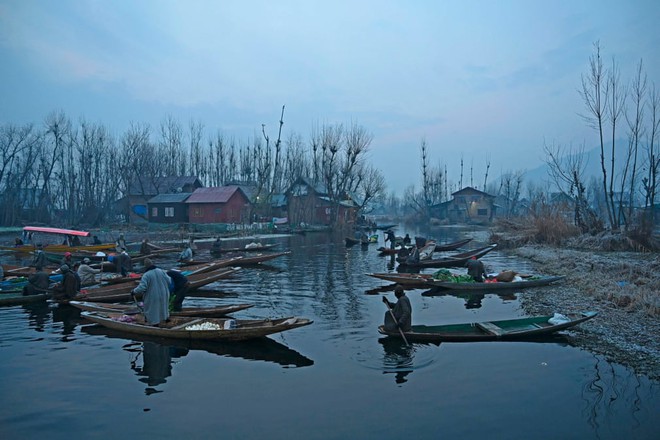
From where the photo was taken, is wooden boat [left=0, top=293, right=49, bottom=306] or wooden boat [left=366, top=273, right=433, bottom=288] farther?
wooden boat [left=366, top=273, right=433, bottom=288]

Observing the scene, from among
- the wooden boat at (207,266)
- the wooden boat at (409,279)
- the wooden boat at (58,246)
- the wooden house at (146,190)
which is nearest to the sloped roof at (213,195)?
the wooden house at (146,190)

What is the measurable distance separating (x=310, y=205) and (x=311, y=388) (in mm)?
52053

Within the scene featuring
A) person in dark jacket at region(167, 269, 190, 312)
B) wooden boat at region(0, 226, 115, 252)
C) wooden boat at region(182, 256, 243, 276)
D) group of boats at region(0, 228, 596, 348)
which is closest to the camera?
group of boats at region(0, 228, 596, 348)

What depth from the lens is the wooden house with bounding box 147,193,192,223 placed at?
5331cm

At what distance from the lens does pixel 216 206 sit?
51.6 m

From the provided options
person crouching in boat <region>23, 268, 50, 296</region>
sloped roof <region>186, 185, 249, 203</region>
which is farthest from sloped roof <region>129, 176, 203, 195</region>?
person crouching in boat <region>23, 268, 50, 296</region>

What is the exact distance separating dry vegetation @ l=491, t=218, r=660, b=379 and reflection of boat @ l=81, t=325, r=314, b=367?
6523mm

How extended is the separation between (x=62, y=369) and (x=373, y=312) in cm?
828

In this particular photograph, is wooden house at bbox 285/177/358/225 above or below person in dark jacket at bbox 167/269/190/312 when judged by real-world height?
above

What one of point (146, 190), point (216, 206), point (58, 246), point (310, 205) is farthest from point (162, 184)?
point (58, 246)

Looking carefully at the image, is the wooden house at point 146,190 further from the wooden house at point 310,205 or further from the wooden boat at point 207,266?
the wooden boat at point 207,266

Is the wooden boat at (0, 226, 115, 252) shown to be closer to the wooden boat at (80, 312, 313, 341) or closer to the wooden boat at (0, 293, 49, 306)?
the wooden boat at (0, 293, 49, 306)

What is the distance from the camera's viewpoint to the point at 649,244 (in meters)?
25.2

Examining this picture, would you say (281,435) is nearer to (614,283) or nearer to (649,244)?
(614,283)
